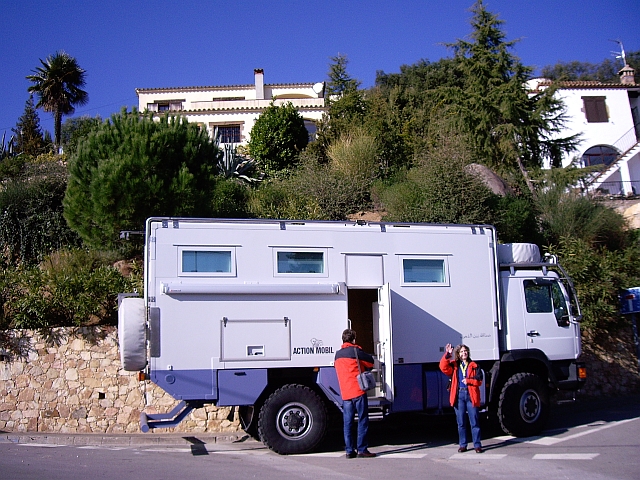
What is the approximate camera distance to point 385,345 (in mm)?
9039

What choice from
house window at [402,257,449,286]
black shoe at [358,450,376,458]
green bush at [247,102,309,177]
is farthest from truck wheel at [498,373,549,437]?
green bush at [247,102,309,177]

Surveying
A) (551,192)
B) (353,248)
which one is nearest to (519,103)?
(551,192)

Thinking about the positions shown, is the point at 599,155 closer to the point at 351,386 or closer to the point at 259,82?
the point at 259,82

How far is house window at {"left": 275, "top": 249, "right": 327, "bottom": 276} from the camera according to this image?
9070 millimetres

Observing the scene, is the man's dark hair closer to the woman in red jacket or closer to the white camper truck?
the white camper truck

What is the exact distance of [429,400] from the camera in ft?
30.8

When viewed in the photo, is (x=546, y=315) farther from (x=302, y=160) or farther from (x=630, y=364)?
(x=302, y=160)

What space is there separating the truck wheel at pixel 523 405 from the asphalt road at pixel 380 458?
0.67 ft

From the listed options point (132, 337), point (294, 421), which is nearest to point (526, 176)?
point (294, 421)

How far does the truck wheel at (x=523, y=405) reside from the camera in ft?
31.8

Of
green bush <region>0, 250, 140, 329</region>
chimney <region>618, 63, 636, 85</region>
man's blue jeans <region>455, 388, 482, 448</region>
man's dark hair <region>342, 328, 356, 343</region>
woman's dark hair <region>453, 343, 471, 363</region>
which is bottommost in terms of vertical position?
man's blue jeans <region>455, 388, 482, 448</region>

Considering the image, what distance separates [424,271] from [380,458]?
2.88 metres

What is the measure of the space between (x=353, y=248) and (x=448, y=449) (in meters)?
3.37

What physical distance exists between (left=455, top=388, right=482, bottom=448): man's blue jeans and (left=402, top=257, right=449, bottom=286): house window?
1735 mm
